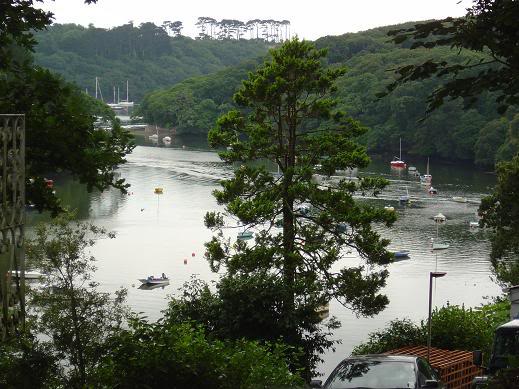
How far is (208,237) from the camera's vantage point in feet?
156

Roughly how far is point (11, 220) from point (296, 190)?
15.5 meters

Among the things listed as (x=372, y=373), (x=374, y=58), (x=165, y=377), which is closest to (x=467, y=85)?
(x=372, y=373)

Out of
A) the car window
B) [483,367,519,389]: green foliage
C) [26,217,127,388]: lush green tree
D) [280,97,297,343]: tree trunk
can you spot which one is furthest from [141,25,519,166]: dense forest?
[483,367,519,389]: green foliage

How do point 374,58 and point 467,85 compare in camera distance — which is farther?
point 374,58

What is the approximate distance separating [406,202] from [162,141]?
51428mm

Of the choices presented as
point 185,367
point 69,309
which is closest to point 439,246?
point 69,309

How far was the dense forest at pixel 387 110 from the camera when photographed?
77000 millimetres

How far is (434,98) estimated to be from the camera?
823 cm

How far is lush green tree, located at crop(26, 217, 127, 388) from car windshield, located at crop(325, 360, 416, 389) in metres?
3.07

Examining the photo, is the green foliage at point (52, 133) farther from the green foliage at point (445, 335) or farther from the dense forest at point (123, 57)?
the dense forest at point (123, 57)

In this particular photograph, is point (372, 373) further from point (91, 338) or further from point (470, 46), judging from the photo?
point (91, 338)

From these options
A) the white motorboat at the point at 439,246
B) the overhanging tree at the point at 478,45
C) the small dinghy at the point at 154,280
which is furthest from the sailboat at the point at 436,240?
the overhanging tree at the point at 478,45

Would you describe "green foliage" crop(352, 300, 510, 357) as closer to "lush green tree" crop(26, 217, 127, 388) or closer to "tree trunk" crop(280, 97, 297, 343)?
"tree trunk" crop(280, 97, 297, 343)

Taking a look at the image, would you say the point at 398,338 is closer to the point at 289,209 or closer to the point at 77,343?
the point at 289,209
